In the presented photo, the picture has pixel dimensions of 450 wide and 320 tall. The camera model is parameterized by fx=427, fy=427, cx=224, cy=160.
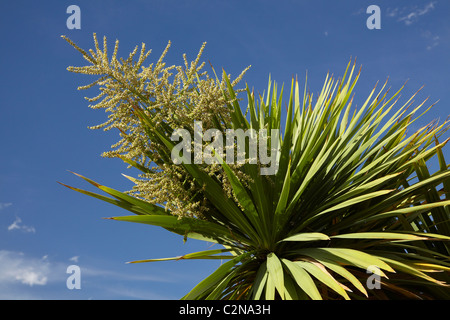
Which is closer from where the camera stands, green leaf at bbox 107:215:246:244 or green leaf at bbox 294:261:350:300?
green leaf at bbox 294:261:350:300

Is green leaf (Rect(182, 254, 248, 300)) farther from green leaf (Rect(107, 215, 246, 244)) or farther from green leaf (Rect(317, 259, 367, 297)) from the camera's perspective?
green leaf (Rect(317, 259, 367, 297))

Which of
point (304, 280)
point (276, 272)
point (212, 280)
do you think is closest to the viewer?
point (304, 280)

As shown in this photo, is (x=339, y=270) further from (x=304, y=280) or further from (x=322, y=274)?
(x=304, y=280)

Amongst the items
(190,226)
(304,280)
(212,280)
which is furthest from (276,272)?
(190,226)

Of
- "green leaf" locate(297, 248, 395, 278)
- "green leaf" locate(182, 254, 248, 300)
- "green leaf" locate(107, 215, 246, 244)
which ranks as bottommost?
"green leaf" locate(182, 254, 248, 300)

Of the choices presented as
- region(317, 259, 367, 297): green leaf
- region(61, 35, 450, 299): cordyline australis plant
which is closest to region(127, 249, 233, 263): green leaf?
region(61, 35, 450, 299): cordyline australis plant

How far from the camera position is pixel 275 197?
327cm

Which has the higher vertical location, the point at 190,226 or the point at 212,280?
the point at 190,226

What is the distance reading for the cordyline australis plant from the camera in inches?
109

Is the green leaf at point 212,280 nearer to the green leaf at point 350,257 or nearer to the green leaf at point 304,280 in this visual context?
the green leaf at point 304,280

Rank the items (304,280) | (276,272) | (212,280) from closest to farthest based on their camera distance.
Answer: (304,280) → (276,272) → (212,280)

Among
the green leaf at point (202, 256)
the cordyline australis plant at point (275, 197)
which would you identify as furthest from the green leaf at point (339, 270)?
the green leaf at point (202, 256)
